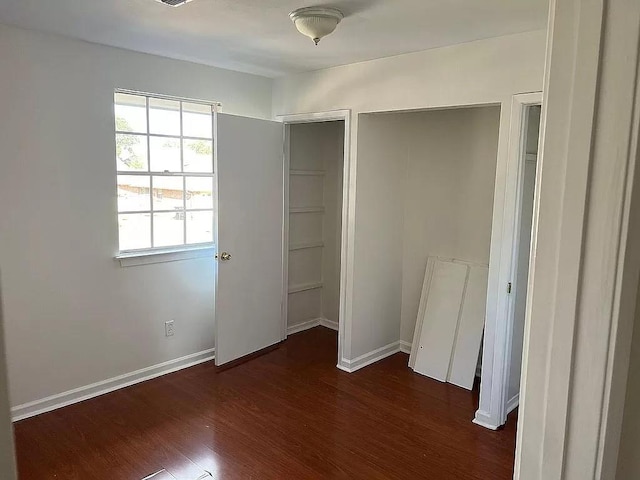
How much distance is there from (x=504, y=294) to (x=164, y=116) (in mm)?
2678

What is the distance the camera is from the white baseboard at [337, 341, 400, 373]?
3.87 m

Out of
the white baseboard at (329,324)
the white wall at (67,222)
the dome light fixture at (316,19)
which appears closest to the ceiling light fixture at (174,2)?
the dome light fixture at (316,19)

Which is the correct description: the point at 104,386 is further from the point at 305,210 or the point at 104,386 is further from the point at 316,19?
the point at 316,19

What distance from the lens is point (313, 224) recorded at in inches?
189

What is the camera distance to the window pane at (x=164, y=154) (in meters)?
3.54

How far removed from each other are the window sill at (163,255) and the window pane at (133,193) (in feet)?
1.06

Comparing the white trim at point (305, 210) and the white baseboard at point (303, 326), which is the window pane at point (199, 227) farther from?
the white baseboard at point (303, 326)

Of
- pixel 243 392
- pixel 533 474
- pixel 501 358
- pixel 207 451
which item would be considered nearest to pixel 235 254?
pixel 243 392

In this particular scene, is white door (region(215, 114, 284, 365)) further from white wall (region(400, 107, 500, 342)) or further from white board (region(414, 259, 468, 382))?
white board (region(414, 259, 468, 382))

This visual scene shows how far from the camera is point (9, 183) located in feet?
9.29

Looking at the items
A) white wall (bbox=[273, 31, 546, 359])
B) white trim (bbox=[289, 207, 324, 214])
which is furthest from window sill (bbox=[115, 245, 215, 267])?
white wall (bbox=[273, 31, 546, 359])

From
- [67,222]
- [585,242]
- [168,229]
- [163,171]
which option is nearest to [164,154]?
[163,171]

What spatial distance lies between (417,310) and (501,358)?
1184 millimetres

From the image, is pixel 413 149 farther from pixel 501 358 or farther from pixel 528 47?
pixel 501 358
